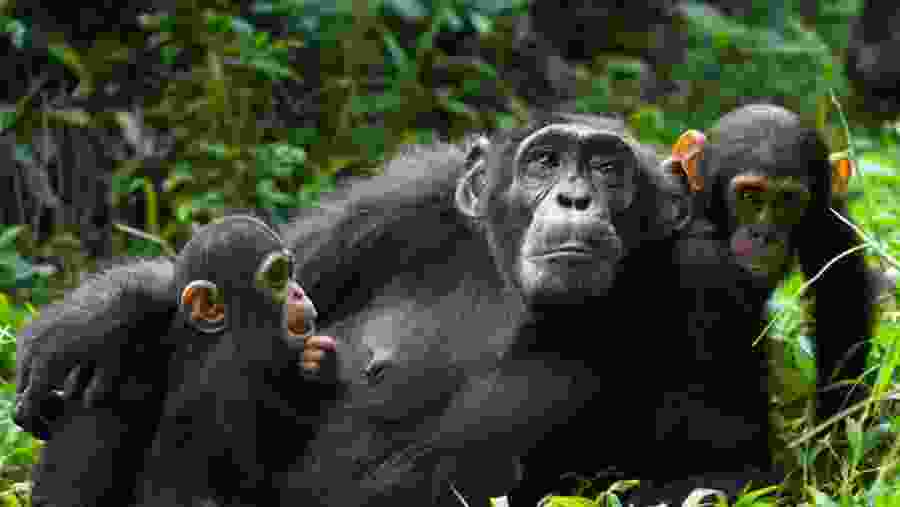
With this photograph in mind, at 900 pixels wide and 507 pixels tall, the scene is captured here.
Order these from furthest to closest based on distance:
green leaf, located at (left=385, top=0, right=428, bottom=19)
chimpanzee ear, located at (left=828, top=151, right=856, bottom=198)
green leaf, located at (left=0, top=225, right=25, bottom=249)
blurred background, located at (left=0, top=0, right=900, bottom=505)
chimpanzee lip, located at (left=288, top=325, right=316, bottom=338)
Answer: green leaf, located at (left=385, top=0, right=428, bottom=19) < blurred background, located at (left=0, top=0, right=900, bottom=505) < green leaf, located at (left=0, top=225, right=25, bottom=249) < chimpanzee ear, located at (left=828, top=151, right=856, bottom=198) < chimpanzee lip, located at (left=288, top=325, right=316, bottom=338)

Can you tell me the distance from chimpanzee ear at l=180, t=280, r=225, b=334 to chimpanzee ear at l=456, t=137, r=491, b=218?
0.88 m

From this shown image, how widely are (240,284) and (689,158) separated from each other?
1.53 meters

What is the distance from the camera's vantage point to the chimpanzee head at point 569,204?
4.73 m

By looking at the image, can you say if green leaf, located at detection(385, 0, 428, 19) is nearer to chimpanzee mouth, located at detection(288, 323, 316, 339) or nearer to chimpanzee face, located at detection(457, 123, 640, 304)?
chimpanzee face, located at detection(457, 123, 640, 304)

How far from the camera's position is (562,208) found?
189 inches

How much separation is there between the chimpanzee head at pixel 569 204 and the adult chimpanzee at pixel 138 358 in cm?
64

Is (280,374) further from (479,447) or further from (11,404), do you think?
(11,404)

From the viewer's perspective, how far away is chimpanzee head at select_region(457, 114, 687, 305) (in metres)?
4.73

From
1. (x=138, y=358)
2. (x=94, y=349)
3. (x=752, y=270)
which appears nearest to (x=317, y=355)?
(x=138, y=358)

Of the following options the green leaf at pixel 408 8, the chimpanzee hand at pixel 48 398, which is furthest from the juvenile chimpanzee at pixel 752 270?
the green leaf at pixel 408 8

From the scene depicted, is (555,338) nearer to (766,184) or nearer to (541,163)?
(541,163)

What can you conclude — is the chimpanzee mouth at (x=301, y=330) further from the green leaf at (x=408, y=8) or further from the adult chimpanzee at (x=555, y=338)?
the green leaf at (x=408, y=8)

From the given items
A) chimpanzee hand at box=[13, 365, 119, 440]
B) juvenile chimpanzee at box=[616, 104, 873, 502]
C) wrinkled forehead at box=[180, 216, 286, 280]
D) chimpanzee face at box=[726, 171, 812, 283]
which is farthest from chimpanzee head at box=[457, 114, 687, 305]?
chimpanzee hand at box=[13, 365, 119, 440]

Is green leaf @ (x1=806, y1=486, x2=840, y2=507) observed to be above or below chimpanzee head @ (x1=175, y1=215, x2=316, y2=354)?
below
